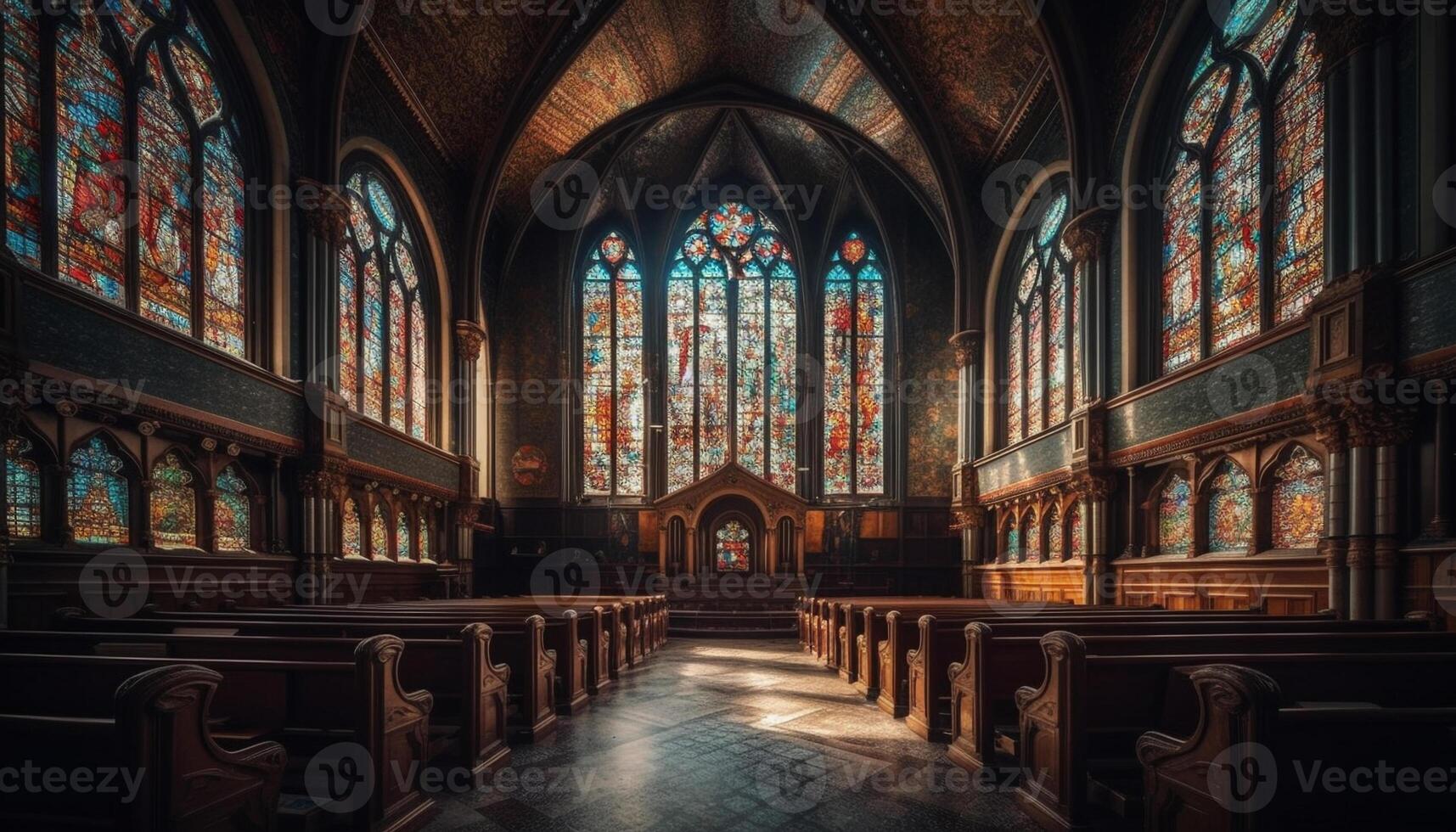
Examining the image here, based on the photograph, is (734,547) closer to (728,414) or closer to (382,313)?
(728,414)

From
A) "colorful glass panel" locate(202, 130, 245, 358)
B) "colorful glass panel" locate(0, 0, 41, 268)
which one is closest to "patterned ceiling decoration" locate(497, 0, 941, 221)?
"colorful glass panel" locate(202, 130, 245, 358)

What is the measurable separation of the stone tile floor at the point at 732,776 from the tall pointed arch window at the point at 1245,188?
274 inches

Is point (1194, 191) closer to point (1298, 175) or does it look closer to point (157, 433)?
point (1298, 175)

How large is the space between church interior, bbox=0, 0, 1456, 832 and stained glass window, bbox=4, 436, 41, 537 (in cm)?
5

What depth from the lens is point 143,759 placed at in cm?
279

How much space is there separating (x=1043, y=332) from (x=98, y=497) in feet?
53.6

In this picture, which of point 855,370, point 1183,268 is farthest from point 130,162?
point 855,370

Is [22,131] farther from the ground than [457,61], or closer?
closer

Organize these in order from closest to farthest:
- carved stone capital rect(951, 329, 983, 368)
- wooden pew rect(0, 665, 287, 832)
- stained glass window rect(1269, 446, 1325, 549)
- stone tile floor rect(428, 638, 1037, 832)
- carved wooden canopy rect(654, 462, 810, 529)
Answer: wooden pew rect(0, 665, 287, 832)
stone tile floor rect(428, 638, 1037, 832)
stained glass window rect(1269, 446, 1325, 549)
carved stone capital rect(951, 329, 983, 368)
carved wooden canopy rect(654, 462, 810, 529)

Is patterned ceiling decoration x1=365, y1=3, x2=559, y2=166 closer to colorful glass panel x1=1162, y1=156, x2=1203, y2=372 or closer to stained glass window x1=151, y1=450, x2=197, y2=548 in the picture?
stained glass window x1=151, y1=450, x2=197, y2=548

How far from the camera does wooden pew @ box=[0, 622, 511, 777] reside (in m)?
5.01

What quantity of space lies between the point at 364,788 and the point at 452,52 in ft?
49.3

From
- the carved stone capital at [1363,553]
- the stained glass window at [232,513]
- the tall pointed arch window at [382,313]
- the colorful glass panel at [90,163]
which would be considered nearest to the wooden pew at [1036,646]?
the carved stone capital at [1363,553]

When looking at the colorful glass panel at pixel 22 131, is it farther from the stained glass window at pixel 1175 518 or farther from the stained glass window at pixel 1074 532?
the stained glass window at pixel 1074 532
